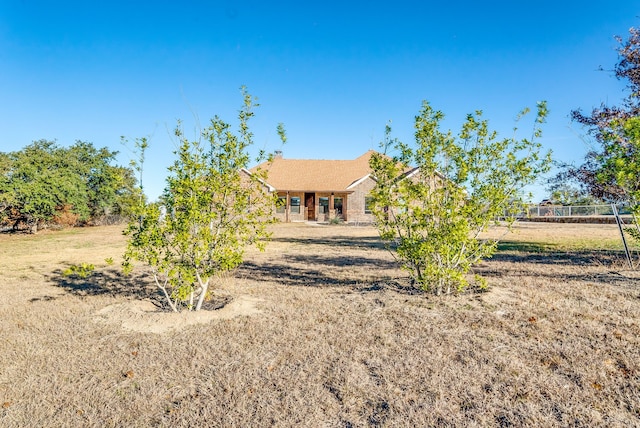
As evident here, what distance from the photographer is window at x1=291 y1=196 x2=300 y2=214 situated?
115 feet

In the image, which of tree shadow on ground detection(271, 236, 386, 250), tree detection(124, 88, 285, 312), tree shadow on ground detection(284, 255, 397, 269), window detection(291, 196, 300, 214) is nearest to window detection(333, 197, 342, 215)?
window detection(291, 196, 300, 214)

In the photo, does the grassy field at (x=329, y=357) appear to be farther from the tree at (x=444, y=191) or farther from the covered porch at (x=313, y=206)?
the covered porch at (x=313, y=206)

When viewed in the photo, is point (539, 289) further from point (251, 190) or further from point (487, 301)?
point (251, 190)

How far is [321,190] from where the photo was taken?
33.8 metres

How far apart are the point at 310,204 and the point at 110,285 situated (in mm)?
27416

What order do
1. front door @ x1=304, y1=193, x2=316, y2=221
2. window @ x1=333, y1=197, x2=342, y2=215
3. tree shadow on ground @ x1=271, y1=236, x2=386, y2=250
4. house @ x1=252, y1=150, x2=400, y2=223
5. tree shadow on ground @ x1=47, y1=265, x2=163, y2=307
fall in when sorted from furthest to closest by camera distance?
front door @ x1=304, y1=193, x2=316, y2=221
window @ x1=333, y1=197, x2=342, y2=215
house @ x1=252, y1=150, x2=400, y2=223
tree shadow on ground @ x1=271, y1=236, x2=386, y2=250
tree shadow on ground @ x1=47, y1=265, x2=163, y2=307

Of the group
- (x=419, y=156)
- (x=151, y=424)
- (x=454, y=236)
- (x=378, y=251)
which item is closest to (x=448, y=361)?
(x=454, y=236)

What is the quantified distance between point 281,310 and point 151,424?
10.2 ft

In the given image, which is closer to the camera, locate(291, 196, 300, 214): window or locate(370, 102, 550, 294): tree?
locate(370, 102, 550, 294): tree

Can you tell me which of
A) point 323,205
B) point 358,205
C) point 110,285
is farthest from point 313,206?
point 110,285

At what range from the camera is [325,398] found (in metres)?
3.39

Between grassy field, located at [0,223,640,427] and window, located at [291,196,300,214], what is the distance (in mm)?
27388

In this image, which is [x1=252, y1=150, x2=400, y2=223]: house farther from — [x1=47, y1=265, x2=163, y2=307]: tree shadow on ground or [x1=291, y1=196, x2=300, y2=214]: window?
[x1=47, y1=265, x2=163, y2=307]: tree shadow on ground

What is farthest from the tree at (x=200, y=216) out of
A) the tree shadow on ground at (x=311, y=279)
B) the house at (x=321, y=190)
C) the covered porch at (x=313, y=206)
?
the covered porch at (x=313, y=206)
